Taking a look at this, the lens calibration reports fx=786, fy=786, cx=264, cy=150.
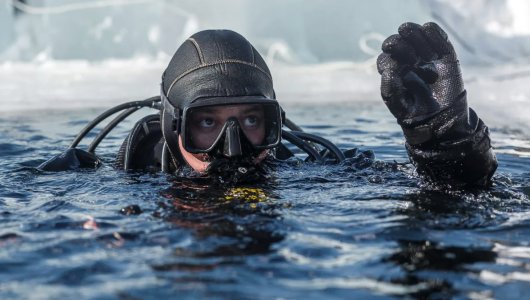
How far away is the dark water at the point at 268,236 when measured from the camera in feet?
8.21

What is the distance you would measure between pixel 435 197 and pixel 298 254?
956mm

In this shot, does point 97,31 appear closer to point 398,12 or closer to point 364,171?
point 398,12

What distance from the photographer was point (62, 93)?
8.85 metres

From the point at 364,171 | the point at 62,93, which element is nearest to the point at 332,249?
the point at 364,171

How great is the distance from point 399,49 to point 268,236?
101 cm

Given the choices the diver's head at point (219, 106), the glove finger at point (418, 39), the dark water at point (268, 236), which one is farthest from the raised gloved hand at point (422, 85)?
the diver's head at point (219, 106)

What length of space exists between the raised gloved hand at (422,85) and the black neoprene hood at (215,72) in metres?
0.79

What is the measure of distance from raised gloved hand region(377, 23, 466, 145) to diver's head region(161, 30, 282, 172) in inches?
28.6

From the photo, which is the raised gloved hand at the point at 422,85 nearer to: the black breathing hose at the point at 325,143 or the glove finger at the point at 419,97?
the glove finger at the point at 419,97

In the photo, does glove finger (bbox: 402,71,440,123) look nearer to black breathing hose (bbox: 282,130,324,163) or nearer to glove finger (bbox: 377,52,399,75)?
glove finger (bbox: 377,52,399,75)

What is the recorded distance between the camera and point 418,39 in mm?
3400

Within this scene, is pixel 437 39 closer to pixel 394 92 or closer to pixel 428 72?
pixel 428 72

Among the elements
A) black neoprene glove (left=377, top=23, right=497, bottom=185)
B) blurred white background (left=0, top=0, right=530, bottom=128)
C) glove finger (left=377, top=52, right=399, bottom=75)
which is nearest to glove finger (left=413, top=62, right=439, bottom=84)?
black neoprene glove (left=377, top=23, right=497, bottom=185)

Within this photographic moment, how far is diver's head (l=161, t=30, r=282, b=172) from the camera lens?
12.5ft
